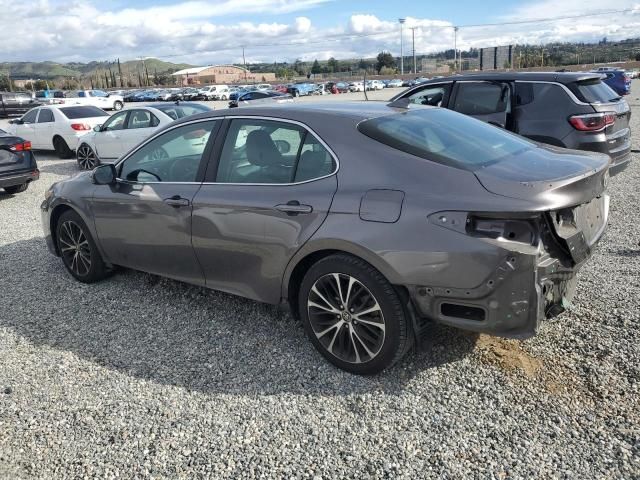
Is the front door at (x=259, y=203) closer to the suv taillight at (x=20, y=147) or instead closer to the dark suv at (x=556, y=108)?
the dark suv at (x=556, y=108)

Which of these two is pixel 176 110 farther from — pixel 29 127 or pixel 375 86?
pixel 375 86

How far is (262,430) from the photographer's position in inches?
117

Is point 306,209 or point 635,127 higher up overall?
point 306,209

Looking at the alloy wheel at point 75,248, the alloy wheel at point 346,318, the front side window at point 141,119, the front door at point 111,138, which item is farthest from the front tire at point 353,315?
the front door at point 111,138

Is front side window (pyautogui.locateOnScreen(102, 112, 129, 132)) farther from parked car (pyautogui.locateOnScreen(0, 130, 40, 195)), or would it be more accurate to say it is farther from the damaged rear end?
the damaged rear end

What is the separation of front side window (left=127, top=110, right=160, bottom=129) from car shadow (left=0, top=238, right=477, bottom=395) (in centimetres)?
699

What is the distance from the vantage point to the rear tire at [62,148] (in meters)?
14.7

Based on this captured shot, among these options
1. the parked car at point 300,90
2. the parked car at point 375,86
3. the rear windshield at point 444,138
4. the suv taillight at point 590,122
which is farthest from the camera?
the parked car at point 375,86

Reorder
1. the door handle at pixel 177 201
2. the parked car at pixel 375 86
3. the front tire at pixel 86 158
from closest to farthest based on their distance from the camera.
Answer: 1. the door handle at pixel 177 201
2. the front tire at pixel 86 158
3. the parked car at pixel 375 86

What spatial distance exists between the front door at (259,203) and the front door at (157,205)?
0.17m

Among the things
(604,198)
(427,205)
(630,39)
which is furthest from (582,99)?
(630,39)

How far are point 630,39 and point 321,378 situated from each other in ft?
501

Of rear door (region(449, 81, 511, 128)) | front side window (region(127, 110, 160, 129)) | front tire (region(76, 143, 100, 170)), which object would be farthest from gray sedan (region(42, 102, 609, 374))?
front tire (region(76, 143, 100, 170))

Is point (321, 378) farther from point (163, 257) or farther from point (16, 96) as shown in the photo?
point (16, 96)
